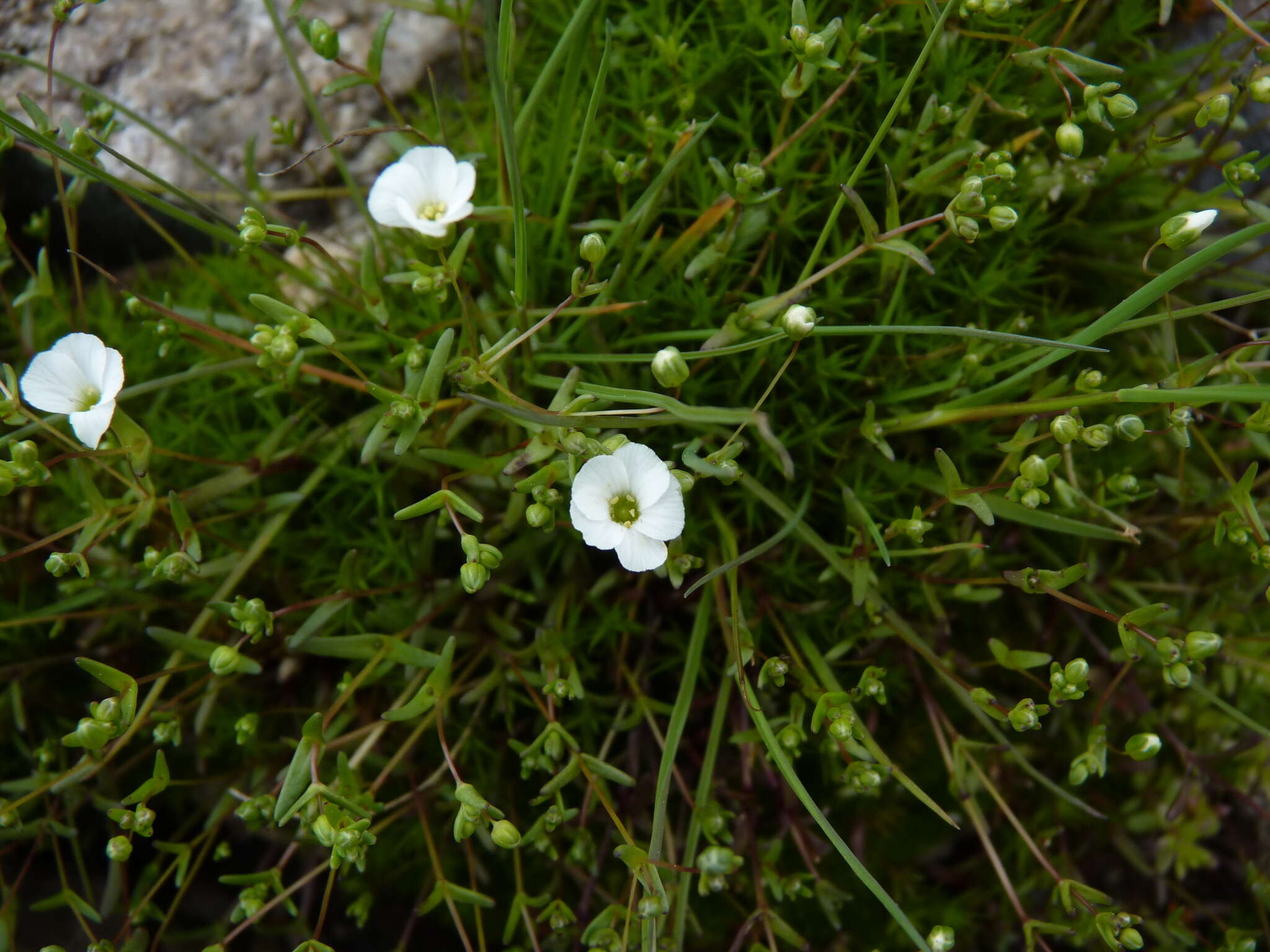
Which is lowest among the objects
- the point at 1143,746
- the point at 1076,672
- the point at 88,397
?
the point at 1143,746

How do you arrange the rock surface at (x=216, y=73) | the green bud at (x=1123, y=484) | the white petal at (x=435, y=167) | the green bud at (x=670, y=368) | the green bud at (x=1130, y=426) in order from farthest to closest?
the rock surface at (x=216, y=73) → the green bud at (x=1123, y=484) → the white petal at (x=435, y=167) → the green bud at (x=1130, y=426) → the green bud at (x=670, y=368)

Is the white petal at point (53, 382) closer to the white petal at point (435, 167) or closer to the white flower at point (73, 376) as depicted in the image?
the white flower at point (73, 376)

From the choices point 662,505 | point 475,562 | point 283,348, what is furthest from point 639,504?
point 283,348

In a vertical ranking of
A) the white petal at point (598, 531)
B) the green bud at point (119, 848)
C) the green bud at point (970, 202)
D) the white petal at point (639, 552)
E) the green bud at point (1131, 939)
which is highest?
the green bud at point (970, 202)

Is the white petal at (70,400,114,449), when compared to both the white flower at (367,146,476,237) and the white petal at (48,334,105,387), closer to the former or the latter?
the white petal at (48,334,105,387)

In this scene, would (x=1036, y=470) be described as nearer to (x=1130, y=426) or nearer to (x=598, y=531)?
(x=1130, y=426)

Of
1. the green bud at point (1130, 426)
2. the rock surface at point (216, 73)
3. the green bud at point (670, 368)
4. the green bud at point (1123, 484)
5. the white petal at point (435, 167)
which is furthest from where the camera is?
the rock surface at point (216, 73)

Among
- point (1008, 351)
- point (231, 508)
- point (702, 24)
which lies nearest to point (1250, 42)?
point (1008, 351)

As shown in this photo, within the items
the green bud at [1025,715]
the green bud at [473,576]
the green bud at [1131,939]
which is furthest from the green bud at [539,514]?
the green bud at [1131,939]
